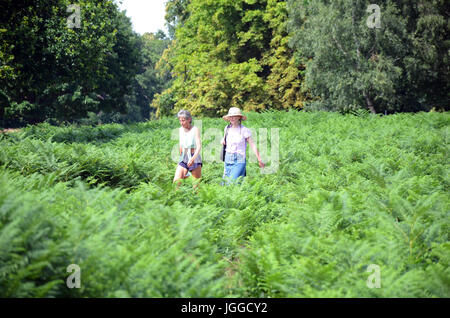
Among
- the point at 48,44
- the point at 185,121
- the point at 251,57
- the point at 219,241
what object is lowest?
the point at 219,241

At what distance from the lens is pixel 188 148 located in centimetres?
823

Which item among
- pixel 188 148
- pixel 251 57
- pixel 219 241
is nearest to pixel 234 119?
pixel 188 148

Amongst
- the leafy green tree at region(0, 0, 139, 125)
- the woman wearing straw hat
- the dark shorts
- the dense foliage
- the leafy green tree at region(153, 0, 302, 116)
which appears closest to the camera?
the woman wearing straw hat

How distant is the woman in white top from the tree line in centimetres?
1058

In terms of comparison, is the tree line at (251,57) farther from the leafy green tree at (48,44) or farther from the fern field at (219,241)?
the fern field at (219,241)

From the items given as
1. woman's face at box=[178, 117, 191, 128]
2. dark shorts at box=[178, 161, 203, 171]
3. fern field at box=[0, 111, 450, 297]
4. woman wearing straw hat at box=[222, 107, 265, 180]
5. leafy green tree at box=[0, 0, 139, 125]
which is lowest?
fern field at box=[0, 111, 450, 297]

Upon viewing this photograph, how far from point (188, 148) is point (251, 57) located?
3410 centimetres

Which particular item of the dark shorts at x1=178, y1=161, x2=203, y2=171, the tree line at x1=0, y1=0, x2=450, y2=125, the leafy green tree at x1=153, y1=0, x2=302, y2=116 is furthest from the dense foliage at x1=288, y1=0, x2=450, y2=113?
the dark shorts at x1=178, y1=161, x2=203, y2=171

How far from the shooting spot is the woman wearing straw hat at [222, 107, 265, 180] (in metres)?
8.12

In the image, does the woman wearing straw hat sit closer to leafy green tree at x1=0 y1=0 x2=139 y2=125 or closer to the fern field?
the fern field

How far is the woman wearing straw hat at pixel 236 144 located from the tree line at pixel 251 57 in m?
11.3

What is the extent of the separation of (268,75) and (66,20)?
24280 millimetres

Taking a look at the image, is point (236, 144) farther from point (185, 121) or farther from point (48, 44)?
point (48, 44)

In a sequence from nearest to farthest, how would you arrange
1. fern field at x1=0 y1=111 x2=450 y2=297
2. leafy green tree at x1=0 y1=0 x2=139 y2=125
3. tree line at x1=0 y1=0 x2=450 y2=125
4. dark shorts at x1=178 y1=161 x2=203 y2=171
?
fern field at x1=0 y1=111 x2=450 y2=297, dark shorts at x1=178 y1=161 x2=203 y2=171, leafy green tree at x1=0 y1=0 x2=139 y2=125, tree line at x1=0 y1=0 x2=450 y2=125
